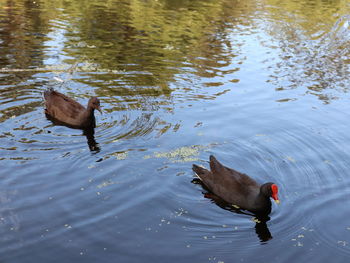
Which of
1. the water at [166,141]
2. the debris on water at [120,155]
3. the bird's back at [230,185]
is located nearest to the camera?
the water at [166,141]

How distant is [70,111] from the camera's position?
12.0 metres

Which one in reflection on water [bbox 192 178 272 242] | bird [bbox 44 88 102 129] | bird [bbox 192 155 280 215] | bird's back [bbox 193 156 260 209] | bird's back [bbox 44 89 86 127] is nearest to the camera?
reflection on water [bbox 192 178 272 242]

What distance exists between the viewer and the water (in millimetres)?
7703

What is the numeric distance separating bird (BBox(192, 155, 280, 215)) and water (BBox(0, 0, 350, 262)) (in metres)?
0.29

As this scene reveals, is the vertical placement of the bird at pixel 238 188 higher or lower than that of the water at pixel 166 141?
higher

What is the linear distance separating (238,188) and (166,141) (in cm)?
274

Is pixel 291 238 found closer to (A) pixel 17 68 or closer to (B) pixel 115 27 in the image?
(A) pixel 17 68

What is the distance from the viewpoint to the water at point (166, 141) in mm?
7703

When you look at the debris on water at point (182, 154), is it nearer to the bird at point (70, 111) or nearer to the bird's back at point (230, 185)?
the bird's back at point (230, 185)

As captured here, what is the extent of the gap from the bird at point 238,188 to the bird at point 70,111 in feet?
11.4

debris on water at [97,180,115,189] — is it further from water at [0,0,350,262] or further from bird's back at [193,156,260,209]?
bird's back at [193,156,260,209]

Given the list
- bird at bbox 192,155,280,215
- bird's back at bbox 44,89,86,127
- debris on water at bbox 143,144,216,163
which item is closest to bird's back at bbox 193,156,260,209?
bird at bbox 192,155,280,215

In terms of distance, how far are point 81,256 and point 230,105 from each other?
7.96 metres


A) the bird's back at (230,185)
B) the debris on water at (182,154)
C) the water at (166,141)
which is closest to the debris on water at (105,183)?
the water at (166,141)
